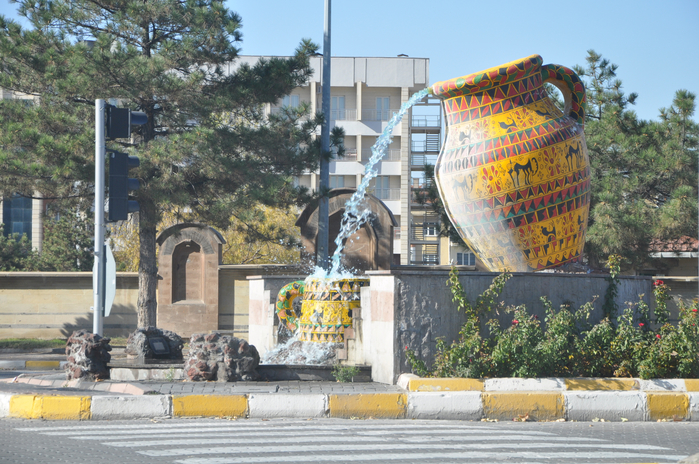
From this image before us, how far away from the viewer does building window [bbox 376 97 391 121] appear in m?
54.2

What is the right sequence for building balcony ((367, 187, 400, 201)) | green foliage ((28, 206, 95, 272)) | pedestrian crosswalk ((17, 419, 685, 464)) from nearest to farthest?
pedestrian crosswalk ((17, 419, 685, 464)) < green foliage ((28, 206, 95, 272)) < building balcony ((367, 187, 400, 201))

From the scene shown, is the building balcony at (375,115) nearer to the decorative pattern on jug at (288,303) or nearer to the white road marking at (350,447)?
the decorative pattern on jug at (288,303)

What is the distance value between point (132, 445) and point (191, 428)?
3.38ft

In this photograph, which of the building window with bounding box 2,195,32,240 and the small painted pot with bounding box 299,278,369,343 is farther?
the building window with bounding box 2,195,32,240

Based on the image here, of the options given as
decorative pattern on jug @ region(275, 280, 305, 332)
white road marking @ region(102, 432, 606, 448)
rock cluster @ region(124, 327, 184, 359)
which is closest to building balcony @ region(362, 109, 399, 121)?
decorative pattern on jug @ region(275, 280, 305, 332)

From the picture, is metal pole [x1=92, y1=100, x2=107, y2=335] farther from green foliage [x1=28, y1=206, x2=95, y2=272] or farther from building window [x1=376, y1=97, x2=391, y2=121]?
building window [x1=376, y1=97, x2=391, y2=121]

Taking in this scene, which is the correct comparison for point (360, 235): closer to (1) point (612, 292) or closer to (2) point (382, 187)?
(1) point (612, 292)

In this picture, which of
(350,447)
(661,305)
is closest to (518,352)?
(661,305)

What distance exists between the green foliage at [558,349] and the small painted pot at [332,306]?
61.0 inches

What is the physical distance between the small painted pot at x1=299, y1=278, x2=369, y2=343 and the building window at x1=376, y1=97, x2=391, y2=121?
147 feet

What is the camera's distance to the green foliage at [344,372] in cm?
930

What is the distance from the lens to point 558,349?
866 cm

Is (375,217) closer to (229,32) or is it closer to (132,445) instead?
(229,32)

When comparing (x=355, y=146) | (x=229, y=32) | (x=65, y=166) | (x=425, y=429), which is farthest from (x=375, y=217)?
(x=355, y=146)
